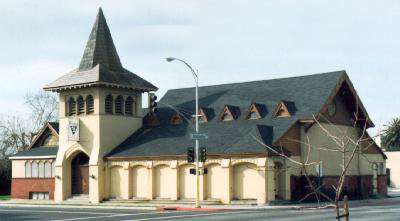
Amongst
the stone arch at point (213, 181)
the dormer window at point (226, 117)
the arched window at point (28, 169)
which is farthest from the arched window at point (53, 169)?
the stone arch at point (213, 181)

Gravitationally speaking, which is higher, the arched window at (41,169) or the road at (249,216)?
the arched window at (41,169)

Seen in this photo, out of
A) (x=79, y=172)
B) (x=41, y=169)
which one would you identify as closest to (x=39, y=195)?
(x=41, y=169)

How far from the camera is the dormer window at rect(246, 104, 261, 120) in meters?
46.2

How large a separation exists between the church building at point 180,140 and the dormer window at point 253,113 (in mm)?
112

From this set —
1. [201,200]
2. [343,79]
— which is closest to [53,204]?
[201,200]

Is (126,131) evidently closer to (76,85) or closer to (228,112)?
(76,85)

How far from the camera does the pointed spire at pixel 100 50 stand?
50031mm

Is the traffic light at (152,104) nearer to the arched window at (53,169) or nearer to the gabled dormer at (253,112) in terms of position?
the gabled dormer at (253,112)

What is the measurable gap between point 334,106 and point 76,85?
64.8 ft

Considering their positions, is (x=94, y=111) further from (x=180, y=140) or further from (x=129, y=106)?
(x=180, y=140)

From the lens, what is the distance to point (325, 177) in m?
44.6

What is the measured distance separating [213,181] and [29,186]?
60.7 feet

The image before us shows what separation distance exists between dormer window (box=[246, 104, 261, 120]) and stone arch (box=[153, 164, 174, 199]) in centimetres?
717

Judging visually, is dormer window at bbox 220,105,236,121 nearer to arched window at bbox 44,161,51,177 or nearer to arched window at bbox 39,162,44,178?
arched window at bbox 44,161,51,177
